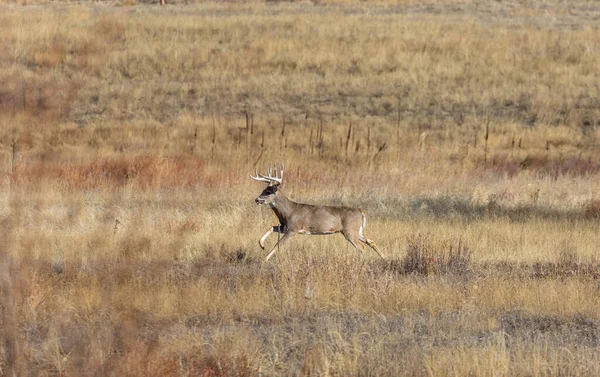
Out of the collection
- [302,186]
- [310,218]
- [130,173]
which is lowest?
[130,173]

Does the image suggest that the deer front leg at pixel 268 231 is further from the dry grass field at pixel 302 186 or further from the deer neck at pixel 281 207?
the dry grass field at pixel 302 186

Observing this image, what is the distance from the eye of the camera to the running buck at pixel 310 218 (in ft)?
40.2

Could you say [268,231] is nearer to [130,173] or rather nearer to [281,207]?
[281,207]

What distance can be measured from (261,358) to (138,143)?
22.8 m

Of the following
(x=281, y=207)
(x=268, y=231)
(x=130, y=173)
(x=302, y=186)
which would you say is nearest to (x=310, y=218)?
(x=281, y=207)

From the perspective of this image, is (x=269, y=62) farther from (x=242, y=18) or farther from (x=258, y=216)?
(x=258, y=216)

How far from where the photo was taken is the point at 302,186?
806 inches

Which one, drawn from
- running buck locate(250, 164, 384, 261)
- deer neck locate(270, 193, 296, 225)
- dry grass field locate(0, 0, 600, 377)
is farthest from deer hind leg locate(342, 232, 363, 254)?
deer neck locate(270, 193, 296, 225)

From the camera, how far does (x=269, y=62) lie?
3912cm

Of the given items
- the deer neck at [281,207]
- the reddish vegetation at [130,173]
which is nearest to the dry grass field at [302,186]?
the reddish vegetation at [130,173]

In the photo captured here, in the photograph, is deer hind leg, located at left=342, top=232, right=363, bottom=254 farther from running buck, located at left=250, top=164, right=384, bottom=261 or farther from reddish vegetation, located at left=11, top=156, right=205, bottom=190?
reddish vegetation, located at left=11, top=156, right=205, bottom=190

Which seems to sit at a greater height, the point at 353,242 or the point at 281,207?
the point at 281,207

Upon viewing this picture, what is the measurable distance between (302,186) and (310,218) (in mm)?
8229

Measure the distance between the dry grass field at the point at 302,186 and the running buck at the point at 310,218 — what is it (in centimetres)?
40
